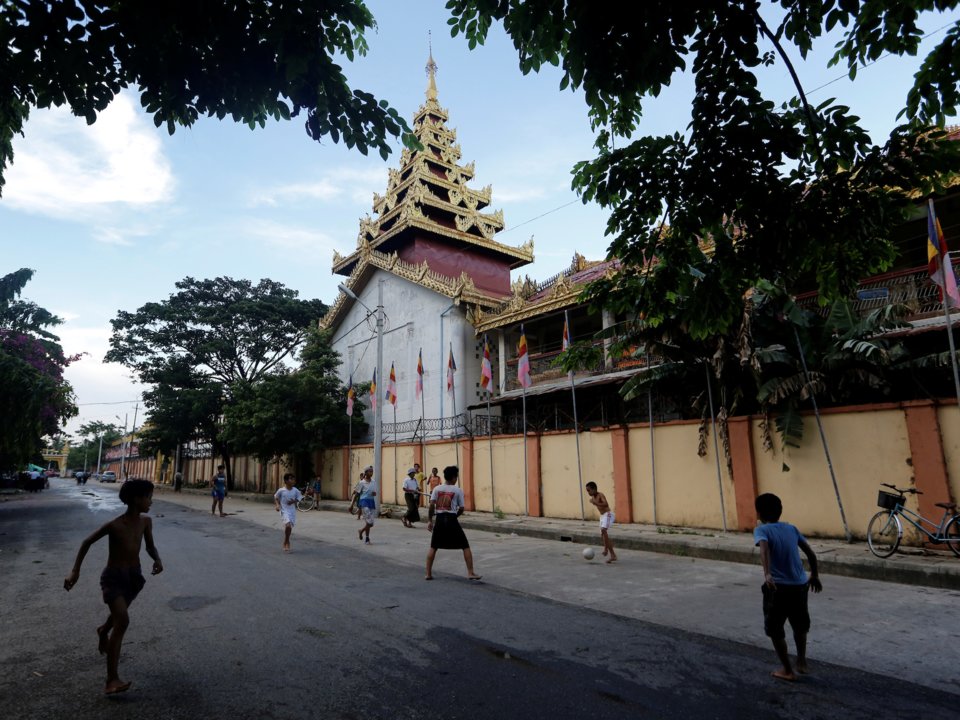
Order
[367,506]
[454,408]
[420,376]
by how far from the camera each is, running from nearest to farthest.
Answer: [367,506]
[454,408]
[420,376]

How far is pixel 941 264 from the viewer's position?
357 inches

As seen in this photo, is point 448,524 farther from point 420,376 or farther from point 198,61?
point 420,376

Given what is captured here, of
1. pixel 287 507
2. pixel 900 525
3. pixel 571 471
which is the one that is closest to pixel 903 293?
pixel 900 525

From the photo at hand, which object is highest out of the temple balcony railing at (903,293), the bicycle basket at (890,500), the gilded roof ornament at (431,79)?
the gilded roof ornament at (431,79)

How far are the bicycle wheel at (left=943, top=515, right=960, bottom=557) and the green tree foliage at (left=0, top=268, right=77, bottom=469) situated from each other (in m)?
20.9

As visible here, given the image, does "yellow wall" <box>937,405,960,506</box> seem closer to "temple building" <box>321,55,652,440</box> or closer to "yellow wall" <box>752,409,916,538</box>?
"yellow wall" <box>752,409,916,538</box>

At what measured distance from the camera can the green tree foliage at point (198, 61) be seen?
150 inches

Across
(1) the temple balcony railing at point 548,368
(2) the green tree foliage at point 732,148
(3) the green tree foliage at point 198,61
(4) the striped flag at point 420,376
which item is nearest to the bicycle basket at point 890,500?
(2) the green tree foliage at point 732,148

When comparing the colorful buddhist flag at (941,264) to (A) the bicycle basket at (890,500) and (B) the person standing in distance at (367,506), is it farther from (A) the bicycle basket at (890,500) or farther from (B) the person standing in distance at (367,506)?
(B) the person standing in distance at (367,506)

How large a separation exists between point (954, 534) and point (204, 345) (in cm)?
3394

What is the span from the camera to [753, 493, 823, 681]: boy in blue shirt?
13.9 feet

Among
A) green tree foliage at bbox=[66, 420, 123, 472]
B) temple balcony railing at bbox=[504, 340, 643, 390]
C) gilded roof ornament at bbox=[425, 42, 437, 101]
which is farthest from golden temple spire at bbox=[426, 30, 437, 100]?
green tree foliage at bbox=[66, 420, 123, 472]

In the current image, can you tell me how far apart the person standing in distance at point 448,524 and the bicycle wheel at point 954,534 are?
6687 mm

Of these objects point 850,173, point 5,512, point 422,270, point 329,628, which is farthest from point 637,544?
point 5,512
